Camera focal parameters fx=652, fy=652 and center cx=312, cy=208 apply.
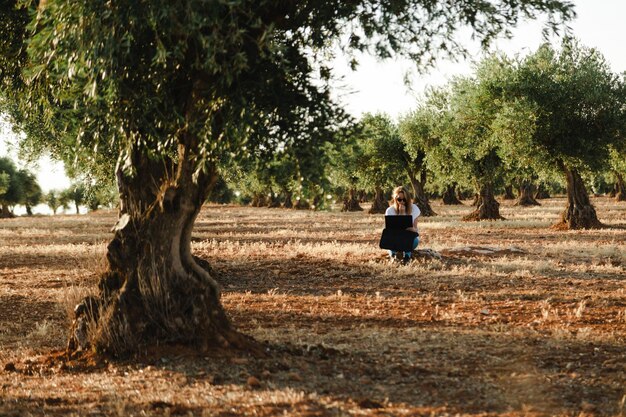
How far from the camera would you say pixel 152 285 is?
28.6 ft

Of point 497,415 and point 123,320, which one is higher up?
point 123,320

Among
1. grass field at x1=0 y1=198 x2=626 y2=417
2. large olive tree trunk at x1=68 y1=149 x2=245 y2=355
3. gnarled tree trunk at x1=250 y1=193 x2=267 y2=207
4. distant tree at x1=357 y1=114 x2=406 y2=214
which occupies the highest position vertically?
distant tree at x1=357 y1=114 x2=406 y2=214

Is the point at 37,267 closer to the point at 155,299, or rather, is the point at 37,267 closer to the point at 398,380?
the point at 155,299

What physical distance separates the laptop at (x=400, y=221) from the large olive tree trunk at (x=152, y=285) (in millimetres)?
9574

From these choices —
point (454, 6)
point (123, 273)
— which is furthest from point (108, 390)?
point (454, 6)

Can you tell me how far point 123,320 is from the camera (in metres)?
8.81

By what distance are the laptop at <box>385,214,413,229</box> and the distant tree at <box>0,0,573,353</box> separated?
29.1 feet

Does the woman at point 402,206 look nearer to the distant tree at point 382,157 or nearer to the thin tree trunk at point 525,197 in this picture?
the distant tree at point 382,157

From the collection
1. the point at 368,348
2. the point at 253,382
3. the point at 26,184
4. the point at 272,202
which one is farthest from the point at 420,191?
the point at 26,184

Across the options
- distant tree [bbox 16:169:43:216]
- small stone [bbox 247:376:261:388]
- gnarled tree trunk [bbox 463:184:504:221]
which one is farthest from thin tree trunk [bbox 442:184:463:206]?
small stone [bbox 247:376:261:388]

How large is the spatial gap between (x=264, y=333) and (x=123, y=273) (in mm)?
2646

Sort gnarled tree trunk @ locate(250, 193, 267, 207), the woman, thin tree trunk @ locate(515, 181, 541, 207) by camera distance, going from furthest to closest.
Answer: gnarled tree trunk @ locate(250, 193, 267, 207) → thin tree trunk @ locate(515, 181, 541, 207) → the woman

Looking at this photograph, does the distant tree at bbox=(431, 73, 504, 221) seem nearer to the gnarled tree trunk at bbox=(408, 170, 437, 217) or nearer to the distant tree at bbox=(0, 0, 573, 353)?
the gnarled tree trunk at bbox=(408, 170, 437, 217)

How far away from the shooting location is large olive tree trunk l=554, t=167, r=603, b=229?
1266 inches
